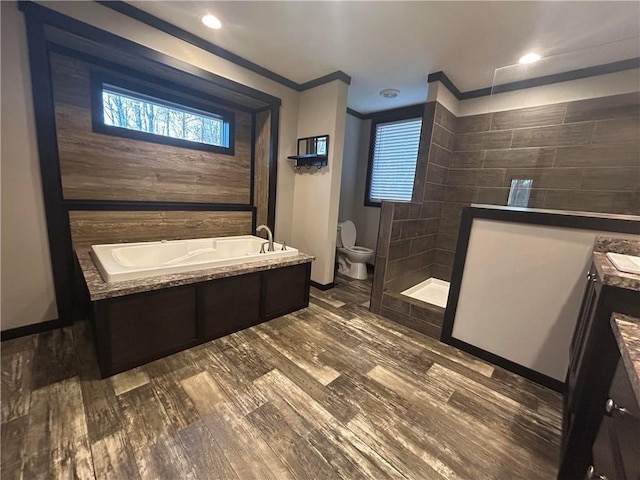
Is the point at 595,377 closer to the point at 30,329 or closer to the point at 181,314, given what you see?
the point at 181,314

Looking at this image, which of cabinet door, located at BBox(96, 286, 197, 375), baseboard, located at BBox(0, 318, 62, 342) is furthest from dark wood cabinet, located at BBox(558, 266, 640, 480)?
baseboard, located at BBox(0, 318, 62, 342)

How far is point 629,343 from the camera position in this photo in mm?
774

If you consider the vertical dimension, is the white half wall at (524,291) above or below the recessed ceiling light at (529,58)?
below

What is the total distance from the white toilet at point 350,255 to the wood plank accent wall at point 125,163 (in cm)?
158

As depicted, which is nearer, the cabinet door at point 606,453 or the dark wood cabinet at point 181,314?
the cabinet door at point 606,453

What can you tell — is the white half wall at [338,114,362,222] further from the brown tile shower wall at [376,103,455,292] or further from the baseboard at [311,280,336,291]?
the brown tile shower wall at [376,103,455,292]

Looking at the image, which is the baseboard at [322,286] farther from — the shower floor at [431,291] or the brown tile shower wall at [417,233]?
the shower floor at [431,291]

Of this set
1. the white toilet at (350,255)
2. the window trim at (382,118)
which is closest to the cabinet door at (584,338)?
the white toilet at (350,255)

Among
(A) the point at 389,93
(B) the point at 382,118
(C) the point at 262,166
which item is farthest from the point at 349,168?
(C) the point at 262,166

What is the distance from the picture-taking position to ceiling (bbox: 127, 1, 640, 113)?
5.78 feet

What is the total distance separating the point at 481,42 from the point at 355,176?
239 cm

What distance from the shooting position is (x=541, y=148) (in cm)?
261

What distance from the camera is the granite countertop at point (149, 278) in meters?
1.52

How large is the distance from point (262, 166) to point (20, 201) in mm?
2044
